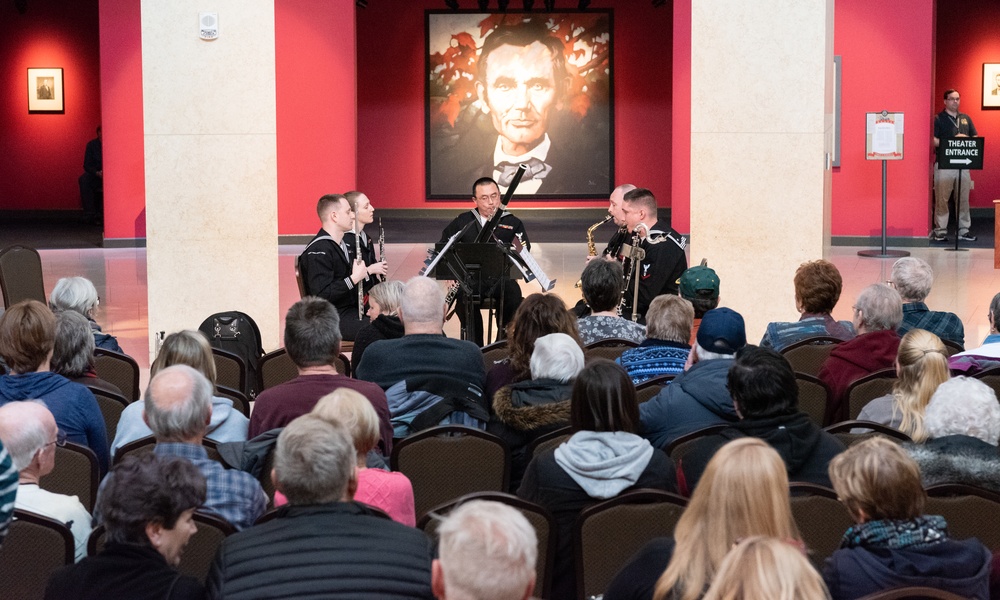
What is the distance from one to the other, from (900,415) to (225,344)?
387 cm

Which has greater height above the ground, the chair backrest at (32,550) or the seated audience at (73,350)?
the seated audience at (73,350)

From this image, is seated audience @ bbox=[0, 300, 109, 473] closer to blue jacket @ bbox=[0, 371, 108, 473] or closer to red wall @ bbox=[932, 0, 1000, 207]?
blue jacket @ bbox=[0, 371, 108, 473]

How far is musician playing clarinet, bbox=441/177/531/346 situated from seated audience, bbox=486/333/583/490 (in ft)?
11.8

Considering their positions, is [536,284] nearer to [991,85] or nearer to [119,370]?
[119,370]

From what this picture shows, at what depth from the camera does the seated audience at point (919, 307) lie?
5797 mm

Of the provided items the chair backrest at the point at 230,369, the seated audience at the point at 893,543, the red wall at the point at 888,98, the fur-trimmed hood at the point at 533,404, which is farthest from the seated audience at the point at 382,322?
the red wall at the point at 888,98

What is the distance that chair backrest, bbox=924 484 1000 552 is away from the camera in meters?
3.28

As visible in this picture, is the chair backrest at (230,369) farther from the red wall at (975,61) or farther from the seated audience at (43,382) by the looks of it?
the red wall at (975,61)

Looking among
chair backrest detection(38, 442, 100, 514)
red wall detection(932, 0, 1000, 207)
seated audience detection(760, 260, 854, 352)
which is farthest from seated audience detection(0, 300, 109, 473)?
red wall detection(932, 0, 1000, 207)

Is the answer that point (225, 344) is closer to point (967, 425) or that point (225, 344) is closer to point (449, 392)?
point (449, 392)

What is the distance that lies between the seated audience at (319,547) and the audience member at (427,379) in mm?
1572

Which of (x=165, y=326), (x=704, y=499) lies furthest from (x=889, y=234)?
(x=704, y=499)

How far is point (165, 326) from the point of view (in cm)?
845

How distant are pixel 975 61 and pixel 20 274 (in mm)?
14367
